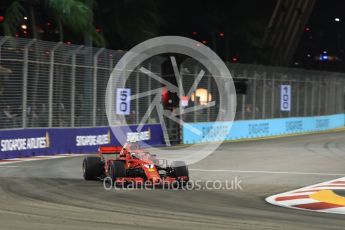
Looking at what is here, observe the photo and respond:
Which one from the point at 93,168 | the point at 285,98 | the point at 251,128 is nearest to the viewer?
the point at 93,168

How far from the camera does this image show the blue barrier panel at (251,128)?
29.3 metres

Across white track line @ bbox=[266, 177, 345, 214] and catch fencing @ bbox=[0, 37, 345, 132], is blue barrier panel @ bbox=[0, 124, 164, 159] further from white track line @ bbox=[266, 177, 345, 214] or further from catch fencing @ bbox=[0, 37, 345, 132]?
white track line @ bbox=[266, 177, 345, 214]

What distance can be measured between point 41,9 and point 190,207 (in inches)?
824

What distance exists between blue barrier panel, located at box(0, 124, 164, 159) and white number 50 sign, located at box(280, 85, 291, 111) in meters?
14.3

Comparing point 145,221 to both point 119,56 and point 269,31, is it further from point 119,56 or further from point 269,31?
→ point 269,31

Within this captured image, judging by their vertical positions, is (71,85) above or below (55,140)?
above

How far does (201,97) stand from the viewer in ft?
104

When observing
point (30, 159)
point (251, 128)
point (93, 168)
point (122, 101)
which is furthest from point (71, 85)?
point (251, 128)

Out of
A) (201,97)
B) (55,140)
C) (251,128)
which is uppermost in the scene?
(201,97)

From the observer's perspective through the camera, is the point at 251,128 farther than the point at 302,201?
Yes

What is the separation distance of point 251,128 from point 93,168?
20889 millimetres

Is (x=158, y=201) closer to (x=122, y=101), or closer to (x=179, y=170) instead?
(x=179, y=170)

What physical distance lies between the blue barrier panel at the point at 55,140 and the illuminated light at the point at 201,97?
5431 millimetres

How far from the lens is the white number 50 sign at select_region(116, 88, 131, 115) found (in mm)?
25891
